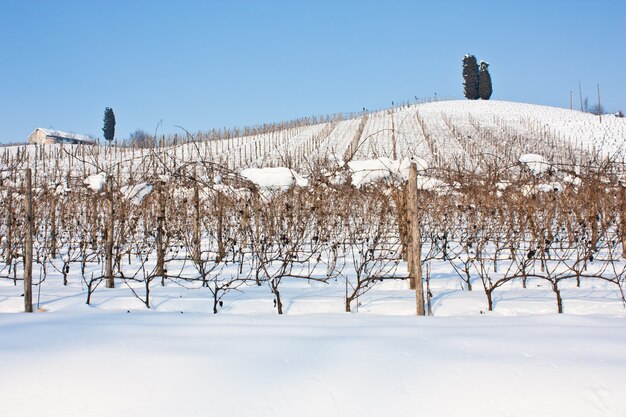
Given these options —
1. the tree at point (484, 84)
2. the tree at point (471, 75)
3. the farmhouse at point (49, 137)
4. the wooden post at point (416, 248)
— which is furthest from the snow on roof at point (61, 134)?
the wooden post at point (416, 248)

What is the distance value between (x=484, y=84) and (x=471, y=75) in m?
1.96

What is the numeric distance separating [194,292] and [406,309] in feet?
6.83

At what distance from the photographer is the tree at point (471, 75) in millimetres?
56844

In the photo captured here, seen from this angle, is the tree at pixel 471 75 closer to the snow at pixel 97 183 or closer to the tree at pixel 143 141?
the tree at pixel 143 141

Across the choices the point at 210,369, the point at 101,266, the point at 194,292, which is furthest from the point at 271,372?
the point at 101,266

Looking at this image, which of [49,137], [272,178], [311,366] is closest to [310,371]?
[311,366]

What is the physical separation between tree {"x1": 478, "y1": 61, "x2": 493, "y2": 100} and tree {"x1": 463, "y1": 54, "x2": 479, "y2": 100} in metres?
0.72

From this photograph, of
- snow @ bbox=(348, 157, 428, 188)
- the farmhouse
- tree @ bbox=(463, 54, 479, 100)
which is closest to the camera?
→ snow @ bbox=(348, 157, 428, 188)

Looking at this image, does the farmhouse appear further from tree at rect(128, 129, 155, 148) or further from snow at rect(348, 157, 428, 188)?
snow at rect(348, 157, 428, 188)

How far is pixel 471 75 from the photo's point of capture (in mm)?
57031

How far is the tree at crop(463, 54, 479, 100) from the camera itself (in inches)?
2238

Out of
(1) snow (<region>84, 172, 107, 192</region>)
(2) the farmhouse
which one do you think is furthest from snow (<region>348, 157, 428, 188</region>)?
(2) the farmhouse

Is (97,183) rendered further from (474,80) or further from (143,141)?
(474,80)

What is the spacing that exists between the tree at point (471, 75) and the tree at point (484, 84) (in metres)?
0.72
